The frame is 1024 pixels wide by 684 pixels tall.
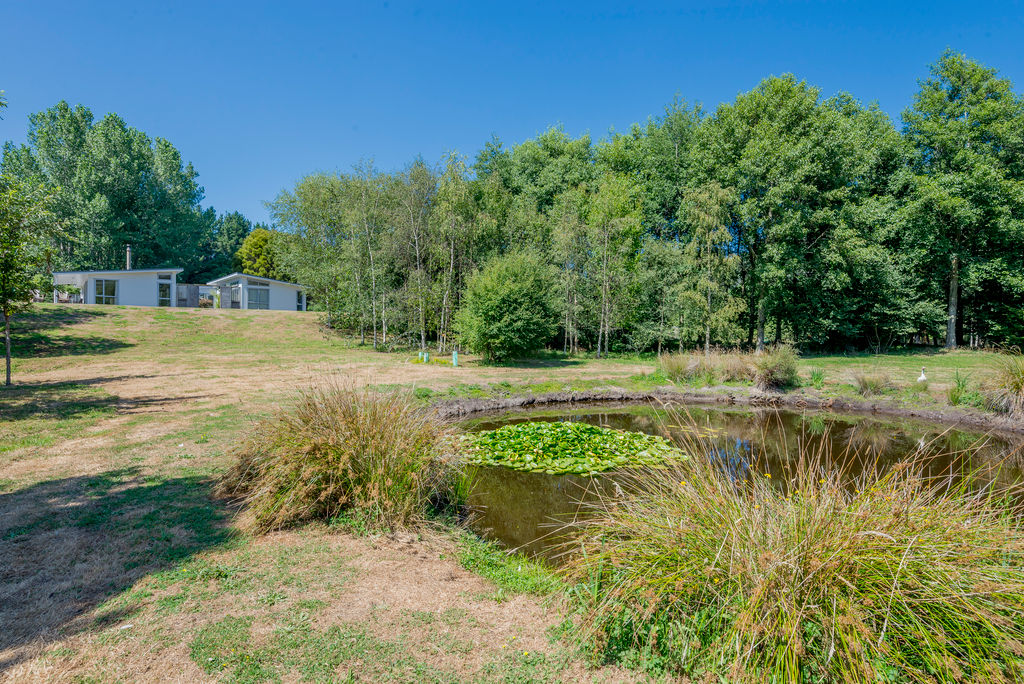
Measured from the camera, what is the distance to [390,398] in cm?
595

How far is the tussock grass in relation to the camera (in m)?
16.4

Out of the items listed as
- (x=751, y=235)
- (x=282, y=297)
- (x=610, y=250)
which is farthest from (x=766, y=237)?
(x=282, y=297)

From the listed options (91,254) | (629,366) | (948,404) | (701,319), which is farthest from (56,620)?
(91,254)

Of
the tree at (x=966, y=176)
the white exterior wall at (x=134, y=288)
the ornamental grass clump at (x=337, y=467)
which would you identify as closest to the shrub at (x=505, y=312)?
the ornamental grass clump at (x=337, y=467)

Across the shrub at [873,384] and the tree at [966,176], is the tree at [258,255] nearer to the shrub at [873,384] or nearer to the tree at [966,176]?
the shrub at [873,384]

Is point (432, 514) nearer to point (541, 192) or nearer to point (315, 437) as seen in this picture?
point (315, 437)

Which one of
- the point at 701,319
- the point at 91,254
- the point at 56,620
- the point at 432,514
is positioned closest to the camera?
the point at 56,620

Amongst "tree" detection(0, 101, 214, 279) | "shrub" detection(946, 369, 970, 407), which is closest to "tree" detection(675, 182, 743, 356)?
"shrub" detection(946, 369, 970, 407)

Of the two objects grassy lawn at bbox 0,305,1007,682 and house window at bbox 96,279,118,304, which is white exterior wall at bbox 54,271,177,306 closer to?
house window at bbox 96,279,118,304

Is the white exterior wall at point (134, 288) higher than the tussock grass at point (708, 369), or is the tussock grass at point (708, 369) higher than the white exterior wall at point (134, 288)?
the white exterior wall at point (134, 288)

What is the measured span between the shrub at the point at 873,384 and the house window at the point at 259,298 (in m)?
39.8

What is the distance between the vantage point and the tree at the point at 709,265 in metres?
22.0

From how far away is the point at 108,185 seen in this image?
38.5m

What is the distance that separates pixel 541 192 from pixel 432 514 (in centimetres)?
2916
